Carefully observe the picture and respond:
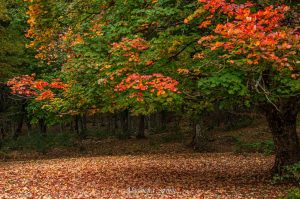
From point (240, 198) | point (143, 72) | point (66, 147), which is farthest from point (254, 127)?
point (143, 72)

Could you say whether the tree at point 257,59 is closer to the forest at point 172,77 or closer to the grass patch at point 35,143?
the forest at point 172,77

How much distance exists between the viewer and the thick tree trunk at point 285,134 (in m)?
12.4

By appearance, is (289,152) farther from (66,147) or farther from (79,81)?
(66,147)

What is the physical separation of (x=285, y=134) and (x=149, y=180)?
5.75m

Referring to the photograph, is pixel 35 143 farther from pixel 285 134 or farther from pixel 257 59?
pixel 257 59

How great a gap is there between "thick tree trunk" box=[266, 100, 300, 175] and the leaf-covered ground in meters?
1.09

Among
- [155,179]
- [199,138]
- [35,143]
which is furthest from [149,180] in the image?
[35,143]

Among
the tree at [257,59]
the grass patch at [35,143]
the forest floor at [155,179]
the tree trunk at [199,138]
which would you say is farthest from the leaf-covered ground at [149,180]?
the grass patch at [35,143]

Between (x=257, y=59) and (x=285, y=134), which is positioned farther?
(x=285, y=134)

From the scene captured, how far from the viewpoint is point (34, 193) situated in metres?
12.1

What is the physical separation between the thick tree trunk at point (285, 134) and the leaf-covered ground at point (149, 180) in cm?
109

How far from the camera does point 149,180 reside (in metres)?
14.0

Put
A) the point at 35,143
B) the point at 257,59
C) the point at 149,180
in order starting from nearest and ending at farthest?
the point at 257,59 → the point at 149,180 → the point at 35,143

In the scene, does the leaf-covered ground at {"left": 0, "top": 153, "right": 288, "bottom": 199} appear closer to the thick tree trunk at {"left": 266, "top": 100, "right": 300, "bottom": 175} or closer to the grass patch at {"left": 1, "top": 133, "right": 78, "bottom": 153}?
the thick tree trunk at {"left": 266, "top": 100, "right": 300, "bottom": 175}
